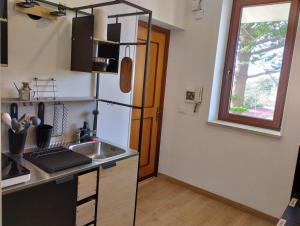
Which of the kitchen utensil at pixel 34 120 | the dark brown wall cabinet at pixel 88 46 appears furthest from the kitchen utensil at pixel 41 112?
the dark brown wall cabinet at pixel 88 46

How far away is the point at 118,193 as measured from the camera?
194 centimetres

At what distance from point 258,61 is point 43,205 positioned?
2583mm

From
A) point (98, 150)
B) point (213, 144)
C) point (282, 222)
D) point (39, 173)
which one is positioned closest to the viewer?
point (282, 222)

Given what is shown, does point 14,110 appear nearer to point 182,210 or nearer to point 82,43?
point 82,43

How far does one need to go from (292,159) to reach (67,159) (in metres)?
2.19

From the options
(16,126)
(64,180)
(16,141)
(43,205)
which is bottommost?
(43,205)

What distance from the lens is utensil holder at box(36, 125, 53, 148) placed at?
188 cm

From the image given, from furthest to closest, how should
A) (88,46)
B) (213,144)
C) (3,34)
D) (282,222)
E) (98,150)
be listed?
(213,144)
(98,150)
(88,46)
(3,34)
(282,222)

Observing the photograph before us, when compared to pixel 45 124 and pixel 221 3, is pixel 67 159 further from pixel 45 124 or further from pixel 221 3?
pixel 221 3

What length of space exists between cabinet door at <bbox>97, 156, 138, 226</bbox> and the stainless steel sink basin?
211 millimetres

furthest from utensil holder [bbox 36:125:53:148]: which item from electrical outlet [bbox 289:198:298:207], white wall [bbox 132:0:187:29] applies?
electrical outlet [bbox 289:198:298:207]

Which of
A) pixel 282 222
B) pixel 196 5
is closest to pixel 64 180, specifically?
pixel 282 222

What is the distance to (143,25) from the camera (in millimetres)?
2902

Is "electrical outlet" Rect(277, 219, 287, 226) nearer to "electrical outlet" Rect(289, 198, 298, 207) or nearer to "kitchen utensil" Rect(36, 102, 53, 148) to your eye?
"electrical outlet" Rect(289, 198, 298, 207)
